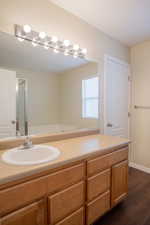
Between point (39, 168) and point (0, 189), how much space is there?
0.25 meters

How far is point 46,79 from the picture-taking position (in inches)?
69.4

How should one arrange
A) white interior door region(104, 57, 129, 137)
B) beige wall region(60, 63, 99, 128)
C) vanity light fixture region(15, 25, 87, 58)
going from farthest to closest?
white interior door region(104, 57, 129, 137) → beige wall region(60, 63, 99, 128) → vanity light fixture region(15, 25, 87, 58)

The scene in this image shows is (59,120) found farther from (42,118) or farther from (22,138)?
(22,138)

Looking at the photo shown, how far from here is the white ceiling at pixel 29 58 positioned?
1442 mm

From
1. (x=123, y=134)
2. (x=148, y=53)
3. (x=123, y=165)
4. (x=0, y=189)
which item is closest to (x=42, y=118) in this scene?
(x=0, y=189)

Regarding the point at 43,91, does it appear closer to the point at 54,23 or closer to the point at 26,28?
the point at 26,28

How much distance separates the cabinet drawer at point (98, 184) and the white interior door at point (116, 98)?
982 mm

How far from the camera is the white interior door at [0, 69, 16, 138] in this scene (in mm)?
1425

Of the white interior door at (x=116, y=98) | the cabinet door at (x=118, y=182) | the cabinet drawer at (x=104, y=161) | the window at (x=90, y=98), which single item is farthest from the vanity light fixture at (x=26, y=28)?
the cabinet door at (x=118, y=182)

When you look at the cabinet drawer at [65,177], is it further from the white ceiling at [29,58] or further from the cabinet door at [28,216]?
the white ceiling at [29,58]

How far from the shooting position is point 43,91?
1743 mm

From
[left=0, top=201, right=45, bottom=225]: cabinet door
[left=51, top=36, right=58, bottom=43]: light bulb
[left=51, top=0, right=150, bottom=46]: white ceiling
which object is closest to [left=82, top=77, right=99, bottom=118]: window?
[left=51, top=36, right=58, bottom=43]: light bulb

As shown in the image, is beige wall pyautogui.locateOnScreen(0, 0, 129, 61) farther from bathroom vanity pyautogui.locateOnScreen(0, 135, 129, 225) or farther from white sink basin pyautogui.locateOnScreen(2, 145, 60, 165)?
bathroom vanity pyautogui.locateOnScreen(0, 135, 129, 225)

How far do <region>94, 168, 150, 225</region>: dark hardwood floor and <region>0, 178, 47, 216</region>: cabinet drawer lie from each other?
97cm
